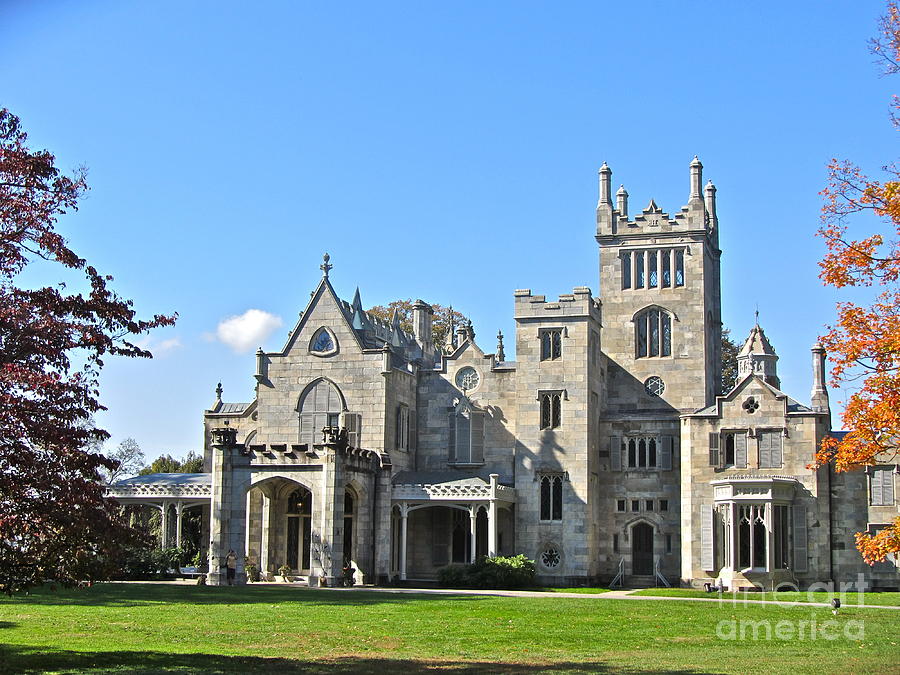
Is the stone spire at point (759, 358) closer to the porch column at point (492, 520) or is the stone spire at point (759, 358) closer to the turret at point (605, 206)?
the turret at point (605, 206)

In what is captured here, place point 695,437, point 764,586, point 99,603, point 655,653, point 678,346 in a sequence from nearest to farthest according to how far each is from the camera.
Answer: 1. point 655,653
2. point 99,603
3. point 764,586
4. point 695,437
5. point 678,346

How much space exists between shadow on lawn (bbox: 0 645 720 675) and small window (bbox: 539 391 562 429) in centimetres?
3071

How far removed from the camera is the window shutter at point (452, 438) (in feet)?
172

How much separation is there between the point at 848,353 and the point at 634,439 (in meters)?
33.3

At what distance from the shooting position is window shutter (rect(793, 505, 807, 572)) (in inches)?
1852

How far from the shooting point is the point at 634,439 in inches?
2044

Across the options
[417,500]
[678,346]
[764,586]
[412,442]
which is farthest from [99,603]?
[678,346]

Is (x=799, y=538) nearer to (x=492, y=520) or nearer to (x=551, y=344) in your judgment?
(x=492, y=520)

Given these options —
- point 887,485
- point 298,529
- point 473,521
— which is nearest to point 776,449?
point 887,485

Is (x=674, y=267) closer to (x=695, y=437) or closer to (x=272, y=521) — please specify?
(x=695, y=437)

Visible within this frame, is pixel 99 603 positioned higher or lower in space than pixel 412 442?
lower

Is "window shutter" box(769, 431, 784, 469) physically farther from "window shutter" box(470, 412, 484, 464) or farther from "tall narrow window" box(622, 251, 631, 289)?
"window shutter" box(470, 412, 484, 464)

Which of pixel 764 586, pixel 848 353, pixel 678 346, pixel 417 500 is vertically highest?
pixel 678 346

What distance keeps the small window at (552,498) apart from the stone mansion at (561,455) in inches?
2.5
